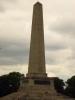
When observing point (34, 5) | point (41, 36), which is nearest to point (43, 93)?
point (41, 36)

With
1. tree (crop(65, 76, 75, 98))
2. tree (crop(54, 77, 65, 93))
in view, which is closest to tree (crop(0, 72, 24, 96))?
tree (crop(54, 77, 65, 93))

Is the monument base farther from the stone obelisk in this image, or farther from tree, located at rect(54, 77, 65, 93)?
tree, located at rect(54, 77, 65, 93)

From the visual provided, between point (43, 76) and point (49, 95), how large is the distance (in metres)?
3.10

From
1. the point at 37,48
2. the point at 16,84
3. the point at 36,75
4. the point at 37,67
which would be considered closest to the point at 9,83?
the point at 16,84

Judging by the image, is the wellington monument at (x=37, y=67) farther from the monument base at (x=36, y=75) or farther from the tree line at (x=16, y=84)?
the tree line at (x=16, y=84)

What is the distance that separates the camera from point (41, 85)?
138 feet

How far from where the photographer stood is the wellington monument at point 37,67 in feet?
137

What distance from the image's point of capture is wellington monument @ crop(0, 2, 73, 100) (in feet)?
137

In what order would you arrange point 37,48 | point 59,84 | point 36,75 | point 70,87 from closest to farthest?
point 36,75 < point 37,48 < point 70,87 < point 59,84

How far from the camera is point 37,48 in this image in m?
42.7

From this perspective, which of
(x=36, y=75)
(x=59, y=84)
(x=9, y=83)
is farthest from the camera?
(x=59, y=84)

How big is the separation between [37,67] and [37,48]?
2.49 metres

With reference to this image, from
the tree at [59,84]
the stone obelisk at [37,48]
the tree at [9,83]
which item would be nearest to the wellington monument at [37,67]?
the stone obelisk at [37,48]

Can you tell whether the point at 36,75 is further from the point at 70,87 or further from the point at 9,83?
the point at 9,83
